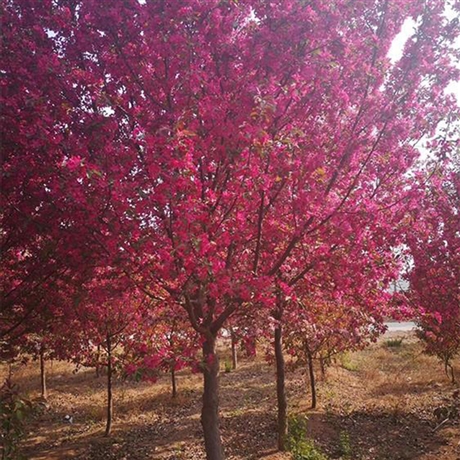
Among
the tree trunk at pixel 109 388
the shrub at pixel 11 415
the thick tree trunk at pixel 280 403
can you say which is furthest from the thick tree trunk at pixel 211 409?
the tree trunk at pixel 109 388

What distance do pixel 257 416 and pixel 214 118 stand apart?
10.3m

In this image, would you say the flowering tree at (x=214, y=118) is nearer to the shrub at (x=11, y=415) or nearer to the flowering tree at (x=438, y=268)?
the shrub at (x=11, y=415)

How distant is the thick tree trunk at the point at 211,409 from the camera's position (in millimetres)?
6328

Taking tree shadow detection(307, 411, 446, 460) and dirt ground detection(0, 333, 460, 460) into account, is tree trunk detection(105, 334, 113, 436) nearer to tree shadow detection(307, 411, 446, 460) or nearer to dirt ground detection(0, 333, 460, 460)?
dirt ground detection(0, 333, 460, 460)

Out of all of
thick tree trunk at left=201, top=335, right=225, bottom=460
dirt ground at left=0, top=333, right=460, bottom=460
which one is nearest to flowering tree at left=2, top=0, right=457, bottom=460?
thick tree trunk at left=201, top=335, right=225, bottom=460

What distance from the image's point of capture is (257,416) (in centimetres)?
1240

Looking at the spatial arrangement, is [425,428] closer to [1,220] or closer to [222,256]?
[222,256]

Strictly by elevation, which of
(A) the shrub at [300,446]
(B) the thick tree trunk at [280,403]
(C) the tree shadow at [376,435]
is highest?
(B) the thick tree trunk at [280,403]

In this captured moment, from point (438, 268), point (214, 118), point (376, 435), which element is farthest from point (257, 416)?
point (214, 118)

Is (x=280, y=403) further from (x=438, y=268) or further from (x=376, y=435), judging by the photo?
(x=438, y=268)

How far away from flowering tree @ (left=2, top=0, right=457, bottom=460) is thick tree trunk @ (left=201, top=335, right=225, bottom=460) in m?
1.09

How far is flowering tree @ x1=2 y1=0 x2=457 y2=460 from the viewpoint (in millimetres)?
4680

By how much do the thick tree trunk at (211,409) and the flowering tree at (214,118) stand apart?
1.09 metres

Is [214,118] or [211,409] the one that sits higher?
[214,118]
